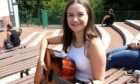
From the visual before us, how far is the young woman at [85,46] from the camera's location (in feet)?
8.60

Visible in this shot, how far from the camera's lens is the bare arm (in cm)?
260

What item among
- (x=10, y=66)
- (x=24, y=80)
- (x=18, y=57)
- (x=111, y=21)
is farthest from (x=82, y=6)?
(x=111, y=21)

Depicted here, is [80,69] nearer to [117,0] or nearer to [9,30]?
[9,30]

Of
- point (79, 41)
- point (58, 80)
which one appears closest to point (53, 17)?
point (79, 41)

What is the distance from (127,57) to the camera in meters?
4.54

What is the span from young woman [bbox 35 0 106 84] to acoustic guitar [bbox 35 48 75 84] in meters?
0.06

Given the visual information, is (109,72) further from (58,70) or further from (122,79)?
(58,70)

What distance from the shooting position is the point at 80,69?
109 inches

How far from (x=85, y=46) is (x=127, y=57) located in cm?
191

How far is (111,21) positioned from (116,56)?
1881 centimetres

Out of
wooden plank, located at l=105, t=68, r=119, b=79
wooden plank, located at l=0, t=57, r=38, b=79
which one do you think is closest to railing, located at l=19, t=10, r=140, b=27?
wooden plank, located at l=0, t=57, r=38, b=79

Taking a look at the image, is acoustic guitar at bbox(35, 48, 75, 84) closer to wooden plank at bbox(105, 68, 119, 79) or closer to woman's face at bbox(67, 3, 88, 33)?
woman's face at bbox(67, 3, 88, 33)

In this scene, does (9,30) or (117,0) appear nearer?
(9,30)

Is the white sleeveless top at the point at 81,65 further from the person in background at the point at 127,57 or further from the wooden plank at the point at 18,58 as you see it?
the wooden plank at the point at 18,58
